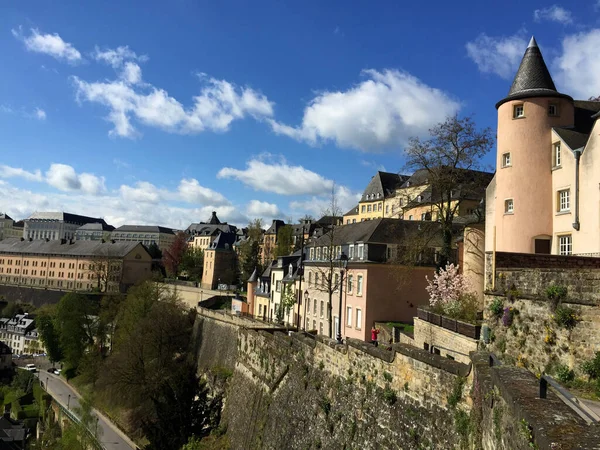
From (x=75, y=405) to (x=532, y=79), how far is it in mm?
52152

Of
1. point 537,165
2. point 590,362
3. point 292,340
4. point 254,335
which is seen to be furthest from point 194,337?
point 590,362

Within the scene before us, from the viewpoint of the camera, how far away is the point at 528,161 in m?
16.9

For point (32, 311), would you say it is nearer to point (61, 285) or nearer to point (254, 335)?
point (61, 285)

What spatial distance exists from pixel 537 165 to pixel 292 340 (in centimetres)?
1068

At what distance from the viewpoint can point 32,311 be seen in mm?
93250

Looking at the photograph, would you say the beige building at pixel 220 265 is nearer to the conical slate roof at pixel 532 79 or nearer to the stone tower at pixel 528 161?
the stone tower at pixel 528 161

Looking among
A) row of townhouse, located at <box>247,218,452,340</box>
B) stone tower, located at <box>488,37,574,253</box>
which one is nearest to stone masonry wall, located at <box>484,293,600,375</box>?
stone tower, located at <box>488,37,574,253</box>

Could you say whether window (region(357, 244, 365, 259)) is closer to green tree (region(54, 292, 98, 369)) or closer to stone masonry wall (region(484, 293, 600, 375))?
Result: stone masonry wall (region(484, 293, 600, 375))

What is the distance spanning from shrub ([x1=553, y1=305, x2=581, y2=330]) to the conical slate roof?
1019 centimetres

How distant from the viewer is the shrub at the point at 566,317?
989 cm

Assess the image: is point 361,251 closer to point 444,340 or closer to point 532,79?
point 444,340

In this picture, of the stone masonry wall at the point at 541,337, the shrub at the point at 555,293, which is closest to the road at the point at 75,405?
the stone masonry wall at the point at 541,337

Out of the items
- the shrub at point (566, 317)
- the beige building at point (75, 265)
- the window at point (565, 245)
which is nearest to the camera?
the shrub at point (566, 317)

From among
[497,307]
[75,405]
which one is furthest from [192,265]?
[497,307]
